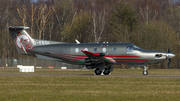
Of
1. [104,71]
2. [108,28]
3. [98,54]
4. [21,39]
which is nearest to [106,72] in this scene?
[104,71]

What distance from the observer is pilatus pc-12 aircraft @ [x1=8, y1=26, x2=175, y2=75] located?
3089cm

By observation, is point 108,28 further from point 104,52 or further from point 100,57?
point 100,57

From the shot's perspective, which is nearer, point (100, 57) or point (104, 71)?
point (100, 57)

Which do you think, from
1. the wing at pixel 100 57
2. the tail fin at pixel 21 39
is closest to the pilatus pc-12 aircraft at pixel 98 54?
the wing at pixel 100 57

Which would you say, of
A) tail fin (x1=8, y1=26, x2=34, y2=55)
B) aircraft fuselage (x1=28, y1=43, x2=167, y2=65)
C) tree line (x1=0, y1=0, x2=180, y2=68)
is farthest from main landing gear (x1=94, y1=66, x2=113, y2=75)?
tree line (x1=0, y1=0, x2=180, y2=68)

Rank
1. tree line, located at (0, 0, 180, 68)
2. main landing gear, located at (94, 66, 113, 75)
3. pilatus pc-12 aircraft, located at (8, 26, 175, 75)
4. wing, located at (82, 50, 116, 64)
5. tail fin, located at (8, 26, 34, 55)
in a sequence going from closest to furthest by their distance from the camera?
wing, located at (82, 50, 116, 64), pilatus pc-12 aircraft, located at (8, 26, 175, 75), main landing gear, located at (94, 66, 113, 75), tail fin, located at (8, 26, 34, 55), tree line, located at (0, 0, 180, 68)

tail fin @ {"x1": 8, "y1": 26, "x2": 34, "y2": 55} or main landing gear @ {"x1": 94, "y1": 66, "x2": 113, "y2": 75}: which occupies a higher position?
tail fin @ {"x1": 8, "y1": 26, "x2": 34, "y2": 55}

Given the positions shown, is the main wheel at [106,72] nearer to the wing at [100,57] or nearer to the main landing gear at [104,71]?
the main landing gear at [104,71]

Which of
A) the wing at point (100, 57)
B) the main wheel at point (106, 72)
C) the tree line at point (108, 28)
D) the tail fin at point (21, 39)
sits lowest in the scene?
the main wheel at point (106, 72)

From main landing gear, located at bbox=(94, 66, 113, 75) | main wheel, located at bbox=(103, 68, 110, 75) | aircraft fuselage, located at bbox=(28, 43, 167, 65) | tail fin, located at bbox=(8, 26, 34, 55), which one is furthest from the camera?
tail fin, located at bbox=(8, 26, 34, 55)

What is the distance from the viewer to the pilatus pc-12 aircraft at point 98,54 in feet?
101

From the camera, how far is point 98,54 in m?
29.8

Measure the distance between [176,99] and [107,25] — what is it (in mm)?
62437

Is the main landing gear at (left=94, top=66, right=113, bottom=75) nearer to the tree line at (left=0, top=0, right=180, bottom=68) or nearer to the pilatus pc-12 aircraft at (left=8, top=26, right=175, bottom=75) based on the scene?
the pilatus pc-12 aircraft at (left=8, top=26, right=175, bottom=75)
